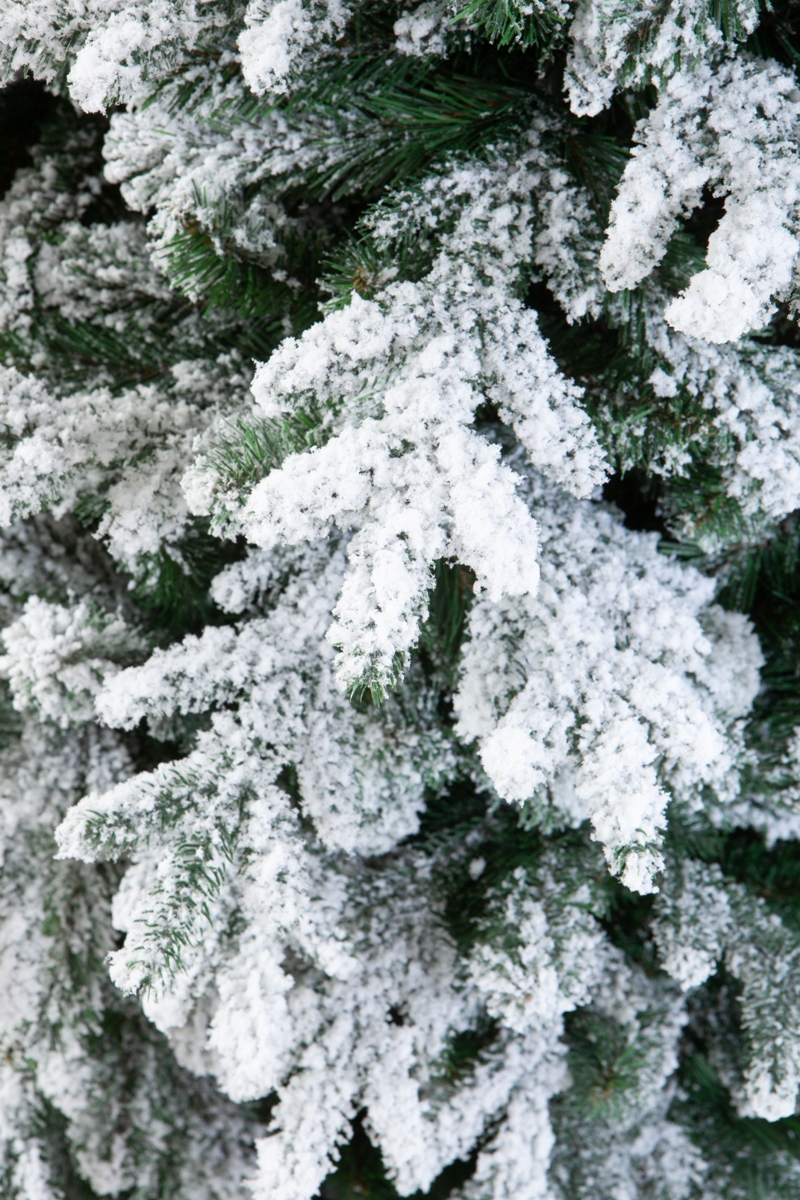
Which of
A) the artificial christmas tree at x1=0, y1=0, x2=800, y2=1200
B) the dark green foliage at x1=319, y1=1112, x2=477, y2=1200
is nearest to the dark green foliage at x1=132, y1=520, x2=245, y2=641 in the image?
the artificial christmas tree at x1=0, y1=0, x2=800, y2=1200

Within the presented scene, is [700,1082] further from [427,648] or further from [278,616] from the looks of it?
[278,616]

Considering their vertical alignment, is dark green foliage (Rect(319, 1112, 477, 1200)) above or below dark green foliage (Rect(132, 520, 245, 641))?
below

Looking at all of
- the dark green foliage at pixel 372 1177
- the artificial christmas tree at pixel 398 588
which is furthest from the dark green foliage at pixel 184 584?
the dark green foliage at pixel 372 1177

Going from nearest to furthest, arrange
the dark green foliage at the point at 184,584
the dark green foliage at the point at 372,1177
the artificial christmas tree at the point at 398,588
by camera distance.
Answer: the artificial christmas tree at the point at 398,588, the dark green foliage at the point at 184,584, the dark green foliage at the point at 372,1177

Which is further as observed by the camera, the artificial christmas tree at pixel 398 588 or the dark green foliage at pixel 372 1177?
the dark green foliage at pixel 372 1177

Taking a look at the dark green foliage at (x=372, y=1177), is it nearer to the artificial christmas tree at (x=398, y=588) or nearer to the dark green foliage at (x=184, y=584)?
the artificial christmas tree at (x=398, y=588)

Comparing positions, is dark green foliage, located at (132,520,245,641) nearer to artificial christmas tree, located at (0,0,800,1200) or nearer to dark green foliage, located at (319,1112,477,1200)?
artificial christmas tree, located at (0,0,800,1200)

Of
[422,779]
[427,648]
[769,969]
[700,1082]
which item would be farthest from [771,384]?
[700,1082]

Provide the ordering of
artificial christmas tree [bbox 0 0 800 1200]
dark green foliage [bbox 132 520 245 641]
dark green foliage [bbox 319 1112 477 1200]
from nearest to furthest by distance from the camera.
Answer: artificial christmas tree [bbox 0 0 800 1200], dark green foliage [bbox 132 520 245 641], dark green foliage [bbox 319 1112 477 1200]

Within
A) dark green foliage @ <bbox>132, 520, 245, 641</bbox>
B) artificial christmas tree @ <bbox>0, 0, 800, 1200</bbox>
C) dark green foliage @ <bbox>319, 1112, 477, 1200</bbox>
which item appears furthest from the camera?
dark green foliage @ <bbox>319, 1112, 477, 1200</bbox>
